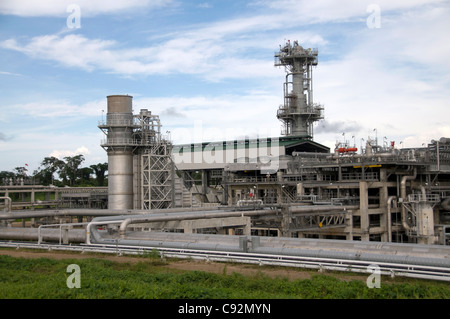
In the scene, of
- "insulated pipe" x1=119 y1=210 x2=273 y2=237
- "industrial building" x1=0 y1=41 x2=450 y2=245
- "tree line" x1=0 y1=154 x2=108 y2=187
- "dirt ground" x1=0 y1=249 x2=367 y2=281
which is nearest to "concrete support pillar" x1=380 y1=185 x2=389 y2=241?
"industrial building" x1=0 y1=41 x2=450 y2=245

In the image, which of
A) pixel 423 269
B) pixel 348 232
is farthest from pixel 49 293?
pixel 348 232

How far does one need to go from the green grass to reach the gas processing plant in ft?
33.8

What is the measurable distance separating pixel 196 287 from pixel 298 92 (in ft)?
234

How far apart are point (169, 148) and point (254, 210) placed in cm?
2449

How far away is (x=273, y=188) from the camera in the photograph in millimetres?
61281

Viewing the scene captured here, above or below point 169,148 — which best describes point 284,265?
below

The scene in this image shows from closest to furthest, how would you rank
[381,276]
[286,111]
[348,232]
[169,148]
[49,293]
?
[49,293]
[381,276]
[348,232]
[169,148]
[286,111]

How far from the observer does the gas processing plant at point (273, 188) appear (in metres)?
41.2

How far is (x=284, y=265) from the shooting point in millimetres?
21062

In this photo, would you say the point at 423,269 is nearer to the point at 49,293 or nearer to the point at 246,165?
the point at 49,293

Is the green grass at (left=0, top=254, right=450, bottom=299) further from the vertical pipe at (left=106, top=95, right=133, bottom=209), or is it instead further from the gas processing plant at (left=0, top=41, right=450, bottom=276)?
the vertical pipe at (left=106, top=95, right=133, bottom=209)

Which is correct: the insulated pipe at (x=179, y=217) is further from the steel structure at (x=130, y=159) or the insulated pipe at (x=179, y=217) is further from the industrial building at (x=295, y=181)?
the steel structure at (x=130, y=159)

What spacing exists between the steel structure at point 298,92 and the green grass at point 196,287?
66181 mm

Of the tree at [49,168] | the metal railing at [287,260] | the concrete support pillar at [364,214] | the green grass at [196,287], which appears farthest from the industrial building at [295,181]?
the tree at [49,168]
